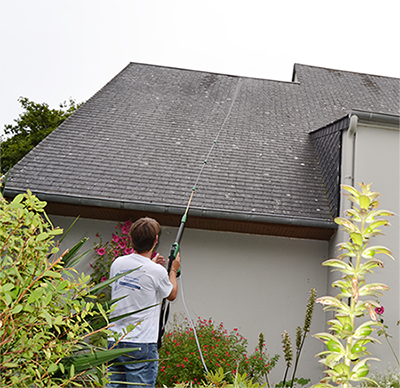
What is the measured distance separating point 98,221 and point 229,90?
17.9ft

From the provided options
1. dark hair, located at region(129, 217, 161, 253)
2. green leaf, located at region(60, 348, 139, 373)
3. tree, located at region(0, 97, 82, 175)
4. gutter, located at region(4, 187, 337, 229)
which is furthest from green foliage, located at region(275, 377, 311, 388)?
tree, located at region(0, 97, 82, 175)

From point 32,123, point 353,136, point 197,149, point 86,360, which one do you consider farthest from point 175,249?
point 32,123

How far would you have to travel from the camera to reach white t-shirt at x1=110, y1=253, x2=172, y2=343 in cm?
270

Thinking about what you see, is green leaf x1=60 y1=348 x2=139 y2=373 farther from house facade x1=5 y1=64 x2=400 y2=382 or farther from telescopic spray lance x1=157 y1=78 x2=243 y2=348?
house facade x1=5 y1=64 x2=400 y2=382

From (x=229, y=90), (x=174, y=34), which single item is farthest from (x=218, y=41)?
(x=229, y=90)

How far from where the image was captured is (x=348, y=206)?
17.1 feet

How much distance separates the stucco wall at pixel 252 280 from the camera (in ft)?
18.0

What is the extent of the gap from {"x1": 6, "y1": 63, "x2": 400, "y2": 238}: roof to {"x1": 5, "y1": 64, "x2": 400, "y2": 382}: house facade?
0.03 m

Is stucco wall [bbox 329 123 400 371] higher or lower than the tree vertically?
lower

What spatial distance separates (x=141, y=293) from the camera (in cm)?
271

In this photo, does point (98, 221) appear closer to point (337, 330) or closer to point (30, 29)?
point (337, 330)

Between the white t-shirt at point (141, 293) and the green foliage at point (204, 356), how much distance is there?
1461 millimetres

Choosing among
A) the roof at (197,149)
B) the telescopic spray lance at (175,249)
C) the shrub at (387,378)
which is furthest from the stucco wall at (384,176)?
the telescopic spray lance at (175,249)

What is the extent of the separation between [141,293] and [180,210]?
2695 millimetres
